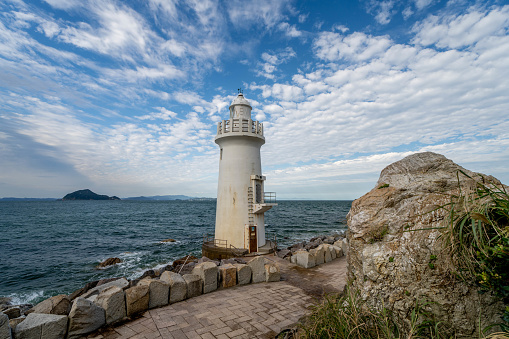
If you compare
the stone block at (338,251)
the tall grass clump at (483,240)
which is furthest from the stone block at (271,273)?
the tall grass clump at (483,240)

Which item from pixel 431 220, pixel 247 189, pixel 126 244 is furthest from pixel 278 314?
pixel 126 244

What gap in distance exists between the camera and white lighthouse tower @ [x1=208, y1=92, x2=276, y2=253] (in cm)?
1341

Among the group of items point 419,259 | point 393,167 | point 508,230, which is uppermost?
point 393,167

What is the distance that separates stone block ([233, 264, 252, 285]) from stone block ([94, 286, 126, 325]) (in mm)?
3312

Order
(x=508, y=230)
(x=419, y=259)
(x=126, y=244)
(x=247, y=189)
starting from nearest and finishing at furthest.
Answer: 1. (x=508, y=230)
2. (x=419, y=259)
3. (x=247, y=189)
4. (x=126, y=244)

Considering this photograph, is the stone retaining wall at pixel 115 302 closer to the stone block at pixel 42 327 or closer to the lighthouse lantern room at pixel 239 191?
the stone block at pixel 42 327

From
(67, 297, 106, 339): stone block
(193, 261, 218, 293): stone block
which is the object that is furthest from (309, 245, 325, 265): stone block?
(67, 297, 106, 339): stone block

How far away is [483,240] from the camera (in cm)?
291

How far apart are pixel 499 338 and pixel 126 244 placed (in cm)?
3057

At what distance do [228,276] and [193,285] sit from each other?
3.87ft

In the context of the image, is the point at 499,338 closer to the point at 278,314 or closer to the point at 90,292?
the point at 278,314

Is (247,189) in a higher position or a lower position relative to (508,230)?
higher

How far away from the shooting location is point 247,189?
13570 millimetres

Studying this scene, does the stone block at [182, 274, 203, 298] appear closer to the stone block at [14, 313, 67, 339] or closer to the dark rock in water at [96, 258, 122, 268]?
the stone block at [14, 313, 67, 339]
